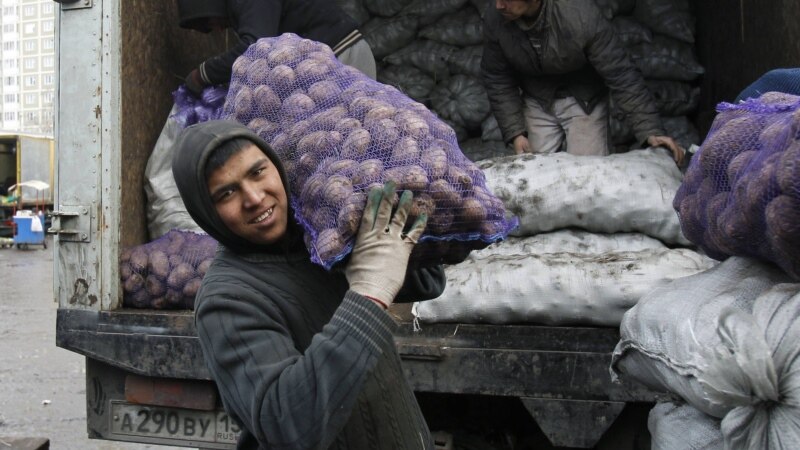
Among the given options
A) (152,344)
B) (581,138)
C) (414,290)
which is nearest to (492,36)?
(581,138)

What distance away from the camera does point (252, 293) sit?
157 centimetres

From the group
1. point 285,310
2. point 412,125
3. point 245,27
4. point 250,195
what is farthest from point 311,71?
point 245,27

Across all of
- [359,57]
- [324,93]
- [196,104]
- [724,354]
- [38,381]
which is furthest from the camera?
[38,381]

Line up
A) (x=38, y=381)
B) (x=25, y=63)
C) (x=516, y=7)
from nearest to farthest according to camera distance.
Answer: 1. (x=516, y=7)
2. (x=38, y=381)
3. (x=25, y=63)

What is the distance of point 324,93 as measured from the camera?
1803 millimetres

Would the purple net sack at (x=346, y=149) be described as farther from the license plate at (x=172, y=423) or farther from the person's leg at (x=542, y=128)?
the person's leg at (x=542, y=128)

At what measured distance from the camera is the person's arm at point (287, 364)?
1.42 metres

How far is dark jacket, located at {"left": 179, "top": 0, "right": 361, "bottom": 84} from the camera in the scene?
144 inches

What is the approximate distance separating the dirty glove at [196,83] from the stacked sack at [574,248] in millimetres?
1360

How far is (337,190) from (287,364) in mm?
351

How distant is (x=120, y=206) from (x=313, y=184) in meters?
1.82

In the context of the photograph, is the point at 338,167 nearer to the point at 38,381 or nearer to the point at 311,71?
the point at 311,71

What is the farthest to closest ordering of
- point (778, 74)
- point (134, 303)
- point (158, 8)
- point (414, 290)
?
point (158, 8) < point (134, 303) < point (778, 74) < point (414, 290)

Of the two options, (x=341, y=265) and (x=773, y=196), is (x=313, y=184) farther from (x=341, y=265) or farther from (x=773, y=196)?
(x=773, y=196)
